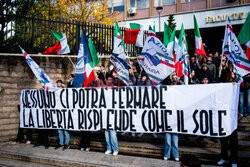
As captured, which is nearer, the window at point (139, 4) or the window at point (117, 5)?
the window at point (139, 4)

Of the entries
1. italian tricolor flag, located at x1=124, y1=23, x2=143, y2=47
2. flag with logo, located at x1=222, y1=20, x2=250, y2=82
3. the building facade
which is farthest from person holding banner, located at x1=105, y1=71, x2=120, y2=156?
the building facade

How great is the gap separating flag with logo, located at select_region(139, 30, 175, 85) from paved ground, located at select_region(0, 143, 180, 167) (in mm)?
2069

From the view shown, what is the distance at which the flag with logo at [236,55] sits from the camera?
5.69 meters

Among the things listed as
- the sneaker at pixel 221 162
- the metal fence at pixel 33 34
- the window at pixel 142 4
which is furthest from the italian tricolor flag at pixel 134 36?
the window at pixel 142 4

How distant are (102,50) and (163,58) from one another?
19.2ft

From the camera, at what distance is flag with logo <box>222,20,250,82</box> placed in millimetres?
5691

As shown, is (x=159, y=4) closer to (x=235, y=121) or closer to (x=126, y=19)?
(x=126, y=19)

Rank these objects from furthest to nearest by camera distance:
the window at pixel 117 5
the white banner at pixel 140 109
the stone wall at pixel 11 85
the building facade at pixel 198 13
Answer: the window at pixel 117 5 < the building facade at pixel 198 13 < the stone wall at pixel 11 85 < the white banner at pixel 140 109

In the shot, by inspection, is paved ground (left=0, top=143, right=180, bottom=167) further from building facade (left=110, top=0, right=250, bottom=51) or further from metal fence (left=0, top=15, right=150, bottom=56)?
building facade (left=110, top=0, right=250, bottom=51)

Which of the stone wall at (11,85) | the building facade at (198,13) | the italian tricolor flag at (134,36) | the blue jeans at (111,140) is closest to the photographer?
the blue jeans at (111,140)

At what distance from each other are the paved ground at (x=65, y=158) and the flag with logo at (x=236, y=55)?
281 centimetres

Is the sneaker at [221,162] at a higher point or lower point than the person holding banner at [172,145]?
lower

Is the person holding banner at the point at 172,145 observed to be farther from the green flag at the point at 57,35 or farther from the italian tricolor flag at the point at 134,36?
the green flag at the point at 57,35

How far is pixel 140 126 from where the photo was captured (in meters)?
5.91
